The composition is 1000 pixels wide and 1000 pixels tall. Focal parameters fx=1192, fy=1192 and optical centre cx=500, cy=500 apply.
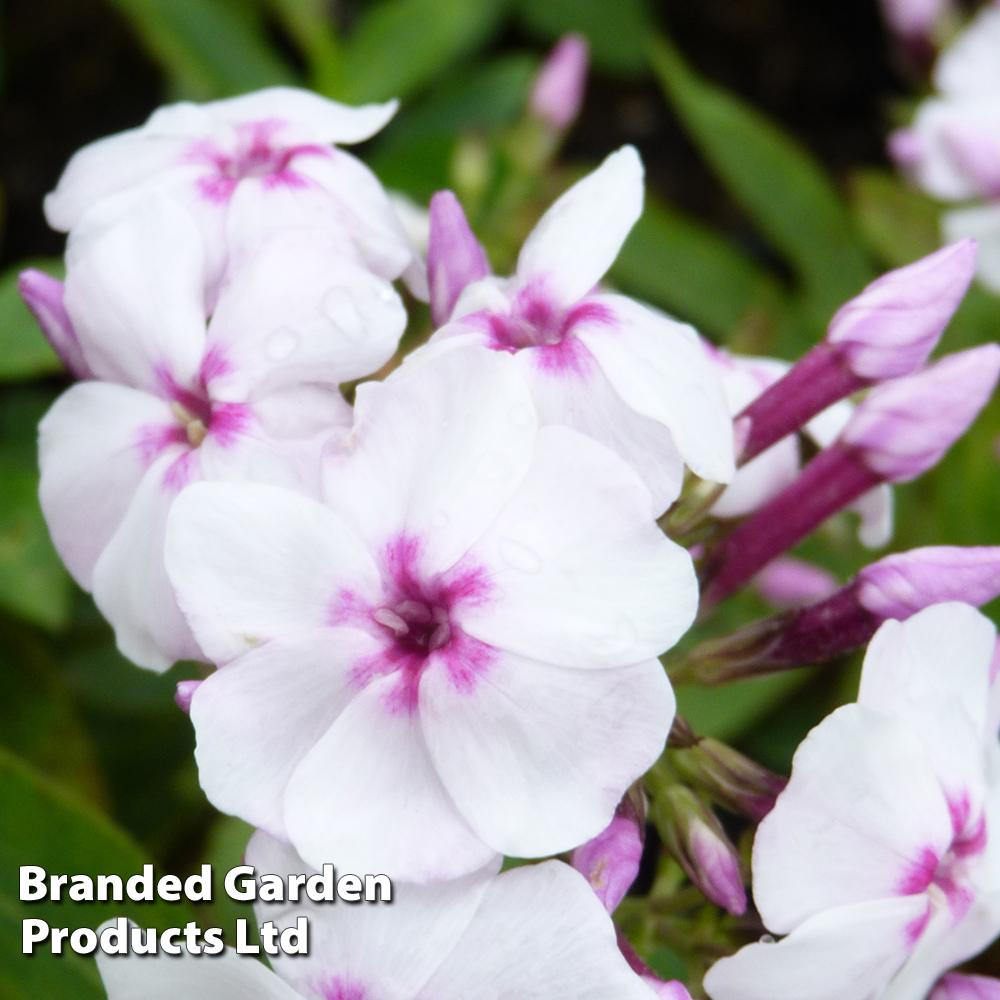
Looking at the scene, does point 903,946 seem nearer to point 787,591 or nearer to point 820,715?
point 787,591

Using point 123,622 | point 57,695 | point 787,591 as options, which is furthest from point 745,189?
point 123,622

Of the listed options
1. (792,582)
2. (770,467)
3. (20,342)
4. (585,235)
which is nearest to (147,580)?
(585,235)

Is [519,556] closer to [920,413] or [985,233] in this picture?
[920,413]

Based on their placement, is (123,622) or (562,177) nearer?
(123,622)

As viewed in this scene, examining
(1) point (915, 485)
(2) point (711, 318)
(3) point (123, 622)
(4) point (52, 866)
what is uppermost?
(3) point (123, 622)

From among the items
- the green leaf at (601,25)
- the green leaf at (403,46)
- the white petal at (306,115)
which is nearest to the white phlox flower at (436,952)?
the white petal at (306,115)

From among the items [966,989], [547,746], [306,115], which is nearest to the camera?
[547,746]
